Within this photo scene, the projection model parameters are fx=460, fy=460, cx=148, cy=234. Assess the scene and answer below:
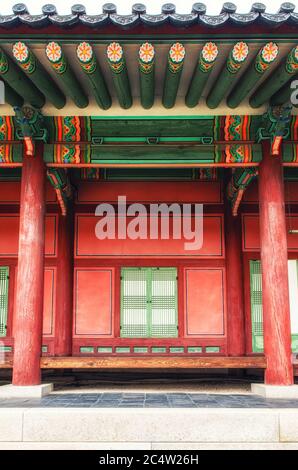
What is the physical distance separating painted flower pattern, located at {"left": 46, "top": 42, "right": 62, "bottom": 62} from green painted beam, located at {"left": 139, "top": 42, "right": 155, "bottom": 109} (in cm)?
92

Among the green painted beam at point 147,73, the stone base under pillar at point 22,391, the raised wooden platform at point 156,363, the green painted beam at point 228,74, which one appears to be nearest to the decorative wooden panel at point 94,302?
the raised wooden platform at point 156,363

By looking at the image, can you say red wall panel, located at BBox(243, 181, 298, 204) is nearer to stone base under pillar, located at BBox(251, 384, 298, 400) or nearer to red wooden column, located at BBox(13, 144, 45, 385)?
stone base under pillar, located at BBox(251, 384, 298, 400)

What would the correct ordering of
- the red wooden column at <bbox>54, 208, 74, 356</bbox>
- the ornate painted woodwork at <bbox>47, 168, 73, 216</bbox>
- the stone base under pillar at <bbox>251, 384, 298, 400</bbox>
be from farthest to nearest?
the red wooden column at <bbox>54, 208, 74, 356</bbox> → the ornate painted woodwork at <bbox>47, 168, 73, 216</bbox> → the stone base under pillar at <bbox>251, 384, 298, 400</bbox>

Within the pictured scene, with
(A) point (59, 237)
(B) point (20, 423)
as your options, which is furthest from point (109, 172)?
(B) point (20, 423)

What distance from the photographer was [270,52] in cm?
521

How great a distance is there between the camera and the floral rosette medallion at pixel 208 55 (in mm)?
5148

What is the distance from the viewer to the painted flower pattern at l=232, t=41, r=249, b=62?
16.9 feet

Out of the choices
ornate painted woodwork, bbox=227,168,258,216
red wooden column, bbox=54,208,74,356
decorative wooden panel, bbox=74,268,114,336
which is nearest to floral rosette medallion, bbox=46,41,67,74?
ornate painted woodwork, bbox=227,168,258,216

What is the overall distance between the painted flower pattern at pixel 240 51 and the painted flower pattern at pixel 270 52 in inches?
8.4

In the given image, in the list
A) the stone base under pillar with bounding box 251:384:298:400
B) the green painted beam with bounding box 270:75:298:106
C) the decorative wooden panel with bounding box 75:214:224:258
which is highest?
the green painted beam with bounding box 270:75:298:106

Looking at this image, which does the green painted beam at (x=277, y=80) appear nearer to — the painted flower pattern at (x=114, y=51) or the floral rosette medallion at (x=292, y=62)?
the floral rosette medallion at (x=292, y=62)

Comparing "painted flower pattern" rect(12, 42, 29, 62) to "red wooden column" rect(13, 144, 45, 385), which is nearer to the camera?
"painted flower pattern" rect(12, 42, 29, 62)

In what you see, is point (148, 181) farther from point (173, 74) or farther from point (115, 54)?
point (115, 54)

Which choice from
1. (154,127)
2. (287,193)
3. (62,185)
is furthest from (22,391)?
(287,193)
